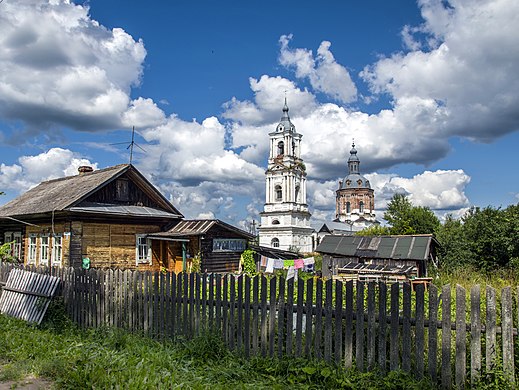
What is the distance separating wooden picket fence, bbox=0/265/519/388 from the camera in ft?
15.5

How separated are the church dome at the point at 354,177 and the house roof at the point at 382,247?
73.1 m

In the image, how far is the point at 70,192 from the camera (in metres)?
19.2

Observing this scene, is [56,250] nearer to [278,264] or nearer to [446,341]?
[278,264]

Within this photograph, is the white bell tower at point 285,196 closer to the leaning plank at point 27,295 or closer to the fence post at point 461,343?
the leaning plank at point 27,295

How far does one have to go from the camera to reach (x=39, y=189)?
23703 millimetres

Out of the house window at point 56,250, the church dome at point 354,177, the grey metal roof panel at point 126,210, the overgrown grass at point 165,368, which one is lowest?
the overgrown grass at point 165,368

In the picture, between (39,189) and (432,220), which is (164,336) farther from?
(432,220)

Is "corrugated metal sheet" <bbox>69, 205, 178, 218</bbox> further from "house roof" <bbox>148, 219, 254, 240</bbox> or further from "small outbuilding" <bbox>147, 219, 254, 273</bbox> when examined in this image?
"small outbuilding" <bbox>147, 219, 254, 273</bbox>

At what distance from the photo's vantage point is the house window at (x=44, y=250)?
19.0 metres

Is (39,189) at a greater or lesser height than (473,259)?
greater

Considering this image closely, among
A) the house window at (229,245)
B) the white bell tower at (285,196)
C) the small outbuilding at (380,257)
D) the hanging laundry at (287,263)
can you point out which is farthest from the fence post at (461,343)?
the white bell tower at (285,196)

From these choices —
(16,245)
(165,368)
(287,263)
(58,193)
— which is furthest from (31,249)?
(165,368)

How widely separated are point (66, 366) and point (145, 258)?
1583 centimetres

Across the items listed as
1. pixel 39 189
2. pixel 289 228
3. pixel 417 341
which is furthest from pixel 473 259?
pixel 289 228
